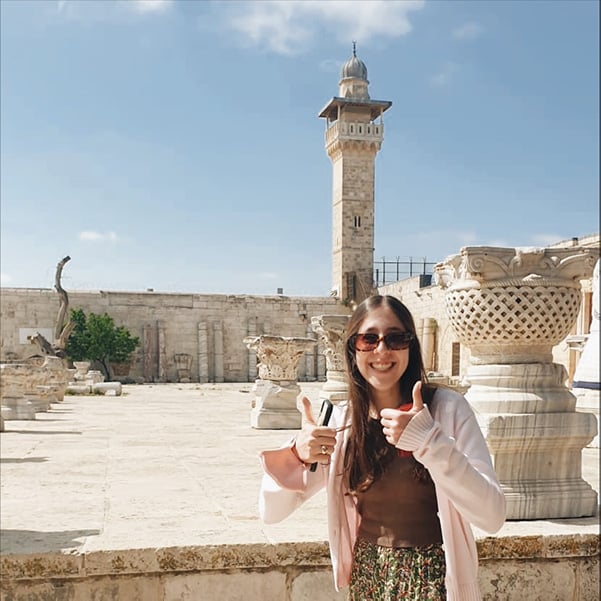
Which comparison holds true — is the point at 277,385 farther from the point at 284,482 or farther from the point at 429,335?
the point at 429,335

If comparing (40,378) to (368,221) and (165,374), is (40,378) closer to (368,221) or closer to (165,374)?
(165,374)

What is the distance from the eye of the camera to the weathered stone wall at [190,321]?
28.0 m

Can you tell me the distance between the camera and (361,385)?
1.94m

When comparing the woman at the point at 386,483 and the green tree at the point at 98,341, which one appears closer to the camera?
the woman at the point at 386,483

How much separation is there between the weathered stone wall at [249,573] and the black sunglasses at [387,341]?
1550 mm

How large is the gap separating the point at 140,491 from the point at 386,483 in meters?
2.97

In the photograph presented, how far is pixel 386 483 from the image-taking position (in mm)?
1845

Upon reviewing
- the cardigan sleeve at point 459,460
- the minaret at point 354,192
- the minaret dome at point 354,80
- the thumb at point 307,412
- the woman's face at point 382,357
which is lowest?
the cardigan sleeve at point 459,460

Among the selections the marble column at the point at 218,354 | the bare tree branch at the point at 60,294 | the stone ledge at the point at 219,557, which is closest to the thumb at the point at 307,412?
the stone ledge at the point at 219,557

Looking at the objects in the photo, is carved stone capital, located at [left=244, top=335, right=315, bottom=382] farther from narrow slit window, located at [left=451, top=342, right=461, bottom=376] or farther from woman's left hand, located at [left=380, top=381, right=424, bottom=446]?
narrow slit window, located at [left=451, top=342, right=461, bottom=376]

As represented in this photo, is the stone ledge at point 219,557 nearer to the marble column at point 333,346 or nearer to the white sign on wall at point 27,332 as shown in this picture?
the marble column at point 333,346

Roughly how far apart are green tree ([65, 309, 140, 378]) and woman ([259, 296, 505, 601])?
85.3ft

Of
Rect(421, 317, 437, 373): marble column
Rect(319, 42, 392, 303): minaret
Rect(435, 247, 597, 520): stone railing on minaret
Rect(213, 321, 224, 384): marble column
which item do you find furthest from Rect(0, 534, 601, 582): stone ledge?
Rect(319, 42, 392, 303): minaret

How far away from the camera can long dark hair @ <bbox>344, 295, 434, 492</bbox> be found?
185 centimetres
